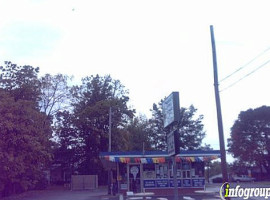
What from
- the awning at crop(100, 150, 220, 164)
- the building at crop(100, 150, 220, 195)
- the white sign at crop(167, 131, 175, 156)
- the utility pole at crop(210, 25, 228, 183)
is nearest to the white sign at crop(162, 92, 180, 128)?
the white sign at crop(167, 131, 175, 156)

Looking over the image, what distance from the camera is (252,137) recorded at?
6650 cm

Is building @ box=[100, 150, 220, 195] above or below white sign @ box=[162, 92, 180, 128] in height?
below

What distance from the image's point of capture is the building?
34.3 metres

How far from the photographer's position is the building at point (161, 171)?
3434 cm

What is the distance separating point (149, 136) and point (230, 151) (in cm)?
1568

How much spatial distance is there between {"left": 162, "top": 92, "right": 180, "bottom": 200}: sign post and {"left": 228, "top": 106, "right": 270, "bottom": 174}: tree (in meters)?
55.5

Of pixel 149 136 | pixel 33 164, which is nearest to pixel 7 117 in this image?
pixel 33 164

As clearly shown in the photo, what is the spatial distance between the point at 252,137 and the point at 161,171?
35823mm

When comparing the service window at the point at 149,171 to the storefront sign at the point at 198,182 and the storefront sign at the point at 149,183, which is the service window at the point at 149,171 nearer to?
the storefront sign at the point at 149,183

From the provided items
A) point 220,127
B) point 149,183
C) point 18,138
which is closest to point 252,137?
point 149,183

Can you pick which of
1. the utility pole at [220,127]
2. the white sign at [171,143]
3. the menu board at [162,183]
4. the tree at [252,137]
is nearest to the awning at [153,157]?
the menu board at [162,183]

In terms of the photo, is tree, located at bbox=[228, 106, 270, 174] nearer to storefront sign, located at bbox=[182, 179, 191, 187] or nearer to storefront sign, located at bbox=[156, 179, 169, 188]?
storefront sign, located at bbox=[182, 179, 191, 187]

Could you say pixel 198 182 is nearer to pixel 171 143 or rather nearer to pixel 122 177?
→ pixel 122 177

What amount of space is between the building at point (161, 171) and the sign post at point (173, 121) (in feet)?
71.5
